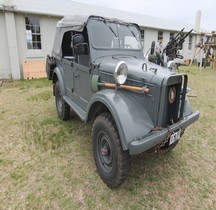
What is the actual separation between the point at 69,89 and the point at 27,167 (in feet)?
5.79

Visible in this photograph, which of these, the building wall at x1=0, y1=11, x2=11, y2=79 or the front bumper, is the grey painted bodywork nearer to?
the front bumper

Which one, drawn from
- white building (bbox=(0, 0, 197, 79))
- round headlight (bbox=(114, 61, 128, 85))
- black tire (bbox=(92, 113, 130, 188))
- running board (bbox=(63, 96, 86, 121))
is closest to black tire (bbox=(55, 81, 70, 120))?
running board (bbox=(63, 96, 86, 121))

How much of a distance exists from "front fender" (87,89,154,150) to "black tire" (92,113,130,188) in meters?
0.19

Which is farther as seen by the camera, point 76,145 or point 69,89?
point 69,89

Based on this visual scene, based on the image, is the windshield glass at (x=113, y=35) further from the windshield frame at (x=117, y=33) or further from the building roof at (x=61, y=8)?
the building roof at (x=61, y=8)

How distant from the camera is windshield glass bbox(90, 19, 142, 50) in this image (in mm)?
3111

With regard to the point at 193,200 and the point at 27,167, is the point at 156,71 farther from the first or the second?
the point at 27,167

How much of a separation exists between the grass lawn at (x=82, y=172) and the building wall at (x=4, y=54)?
5.57m

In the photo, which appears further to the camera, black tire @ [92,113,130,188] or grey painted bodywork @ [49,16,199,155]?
black tire @ [92,113,130,188]

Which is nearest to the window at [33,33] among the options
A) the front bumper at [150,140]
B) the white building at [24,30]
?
the white building at [24,30]

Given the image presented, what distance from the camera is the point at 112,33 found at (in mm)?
3281

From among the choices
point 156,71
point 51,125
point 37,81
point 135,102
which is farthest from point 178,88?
point 37,81

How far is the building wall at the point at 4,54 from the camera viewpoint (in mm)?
8502

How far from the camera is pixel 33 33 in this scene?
9.41 meters
